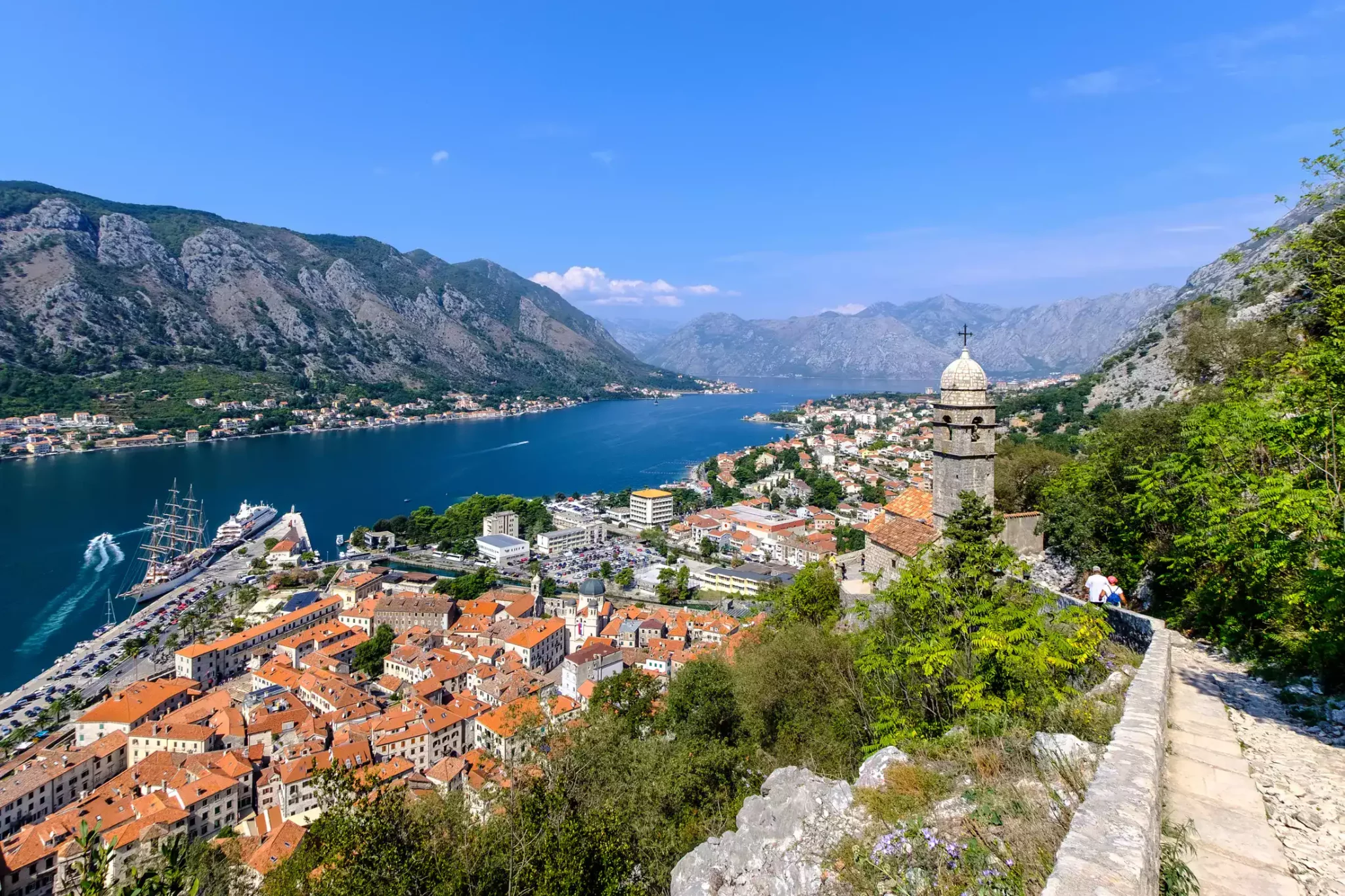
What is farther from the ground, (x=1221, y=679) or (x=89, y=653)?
(x=1221, y=679)

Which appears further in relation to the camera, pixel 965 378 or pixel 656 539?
pixel 656 539

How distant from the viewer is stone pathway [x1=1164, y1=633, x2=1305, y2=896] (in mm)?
2480

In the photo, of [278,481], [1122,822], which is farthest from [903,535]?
[278,481]

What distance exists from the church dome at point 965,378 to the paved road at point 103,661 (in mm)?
27390

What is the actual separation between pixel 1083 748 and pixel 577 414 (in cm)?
11133

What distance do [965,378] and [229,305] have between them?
117819 mm

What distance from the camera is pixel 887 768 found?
13.0 feet

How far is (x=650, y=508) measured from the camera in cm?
4659

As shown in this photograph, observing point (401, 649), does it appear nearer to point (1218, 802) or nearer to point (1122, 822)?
point (1218, 802)

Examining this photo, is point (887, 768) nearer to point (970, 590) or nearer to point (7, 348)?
point (970, 590)

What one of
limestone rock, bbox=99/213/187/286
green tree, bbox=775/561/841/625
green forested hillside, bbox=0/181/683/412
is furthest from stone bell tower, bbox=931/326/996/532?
limestone rock, bbox=99/213/187/286

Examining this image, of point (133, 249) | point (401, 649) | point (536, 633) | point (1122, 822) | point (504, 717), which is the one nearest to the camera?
point (1122, 822)

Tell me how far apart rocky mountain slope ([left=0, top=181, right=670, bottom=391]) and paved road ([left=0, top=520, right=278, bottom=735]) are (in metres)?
67.2

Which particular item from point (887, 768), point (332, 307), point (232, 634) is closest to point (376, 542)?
point (232, 634)
